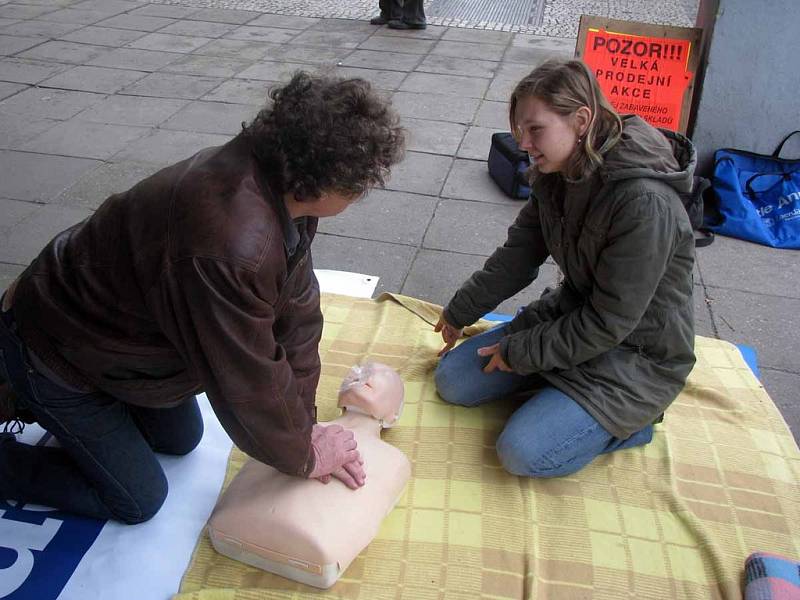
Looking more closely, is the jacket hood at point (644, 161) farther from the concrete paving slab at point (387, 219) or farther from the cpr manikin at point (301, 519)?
the concrete paving slab at point (387, 219)

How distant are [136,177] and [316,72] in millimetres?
3105

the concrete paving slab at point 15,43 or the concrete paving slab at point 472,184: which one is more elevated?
the concrete paving slab at point 15,43

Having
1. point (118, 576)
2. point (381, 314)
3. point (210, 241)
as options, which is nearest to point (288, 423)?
A: point (210, 241)

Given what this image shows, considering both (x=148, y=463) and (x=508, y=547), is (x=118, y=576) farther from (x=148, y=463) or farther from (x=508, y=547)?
(x=508, y=547)

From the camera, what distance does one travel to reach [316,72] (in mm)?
1603

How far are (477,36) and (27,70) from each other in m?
4.58

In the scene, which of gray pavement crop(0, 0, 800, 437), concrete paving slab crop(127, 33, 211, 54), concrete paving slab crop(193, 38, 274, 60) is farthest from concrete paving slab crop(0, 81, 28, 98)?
concrete paving slab crop(193, 38, 274, 60)

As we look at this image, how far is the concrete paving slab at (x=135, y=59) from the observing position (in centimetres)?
630

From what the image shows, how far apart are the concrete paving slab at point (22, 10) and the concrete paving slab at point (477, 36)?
14.8 feet

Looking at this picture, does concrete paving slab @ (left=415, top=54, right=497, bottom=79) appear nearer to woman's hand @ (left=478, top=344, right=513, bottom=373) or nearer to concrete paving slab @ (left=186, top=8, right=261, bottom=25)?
concrete paving slab @ (left=186, top=8, right=261, bottom=25)

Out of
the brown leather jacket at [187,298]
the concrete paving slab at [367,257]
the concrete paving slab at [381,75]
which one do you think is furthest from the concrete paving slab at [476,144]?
the brown leather jacket at [187,298]

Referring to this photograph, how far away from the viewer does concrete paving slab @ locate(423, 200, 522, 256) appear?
383 centimetres

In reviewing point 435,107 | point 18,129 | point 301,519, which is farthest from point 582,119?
point 18,129

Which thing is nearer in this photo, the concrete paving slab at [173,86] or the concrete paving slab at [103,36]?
the concrete paving slab at [173,86]
